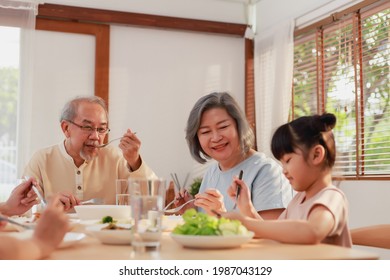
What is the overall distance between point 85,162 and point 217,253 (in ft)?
5.90

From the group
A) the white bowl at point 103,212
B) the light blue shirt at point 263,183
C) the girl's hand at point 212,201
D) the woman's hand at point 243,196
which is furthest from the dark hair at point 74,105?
the woman's hand at point 243,196

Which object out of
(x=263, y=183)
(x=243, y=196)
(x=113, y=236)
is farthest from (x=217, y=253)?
(x=263, y=183)

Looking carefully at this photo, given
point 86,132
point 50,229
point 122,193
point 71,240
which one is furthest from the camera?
point 86,132

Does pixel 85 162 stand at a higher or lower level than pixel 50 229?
higher

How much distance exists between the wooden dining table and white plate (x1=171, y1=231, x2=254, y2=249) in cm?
1

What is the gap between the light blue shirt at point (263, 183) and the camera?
2.09 meters

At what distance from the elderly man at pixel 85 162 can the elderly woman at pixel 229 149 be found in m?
0.43

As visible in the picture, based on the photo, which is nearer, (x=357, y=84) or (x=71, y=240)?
(x=71, y=240)

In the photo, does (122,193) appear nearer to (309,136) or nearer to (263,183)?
(263,183)

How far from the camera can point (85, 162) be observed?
108 inches

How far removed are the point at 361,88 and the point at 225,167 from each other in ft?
6.46

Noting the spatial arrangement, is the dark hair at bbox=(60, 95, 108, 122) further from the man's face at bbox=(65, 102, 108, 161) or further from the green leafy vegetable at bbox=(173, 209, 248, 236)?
the green leafy vegetable at bbox=(173, 209, 248, 236)

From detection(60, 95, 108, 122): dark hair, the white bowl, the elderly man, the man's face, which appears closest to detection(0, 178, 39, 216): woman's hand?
the white bowl

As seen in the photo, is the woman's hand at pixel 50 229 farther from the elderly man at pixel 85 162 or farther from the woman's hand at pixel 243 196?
the elderly man at pixel 85 162
